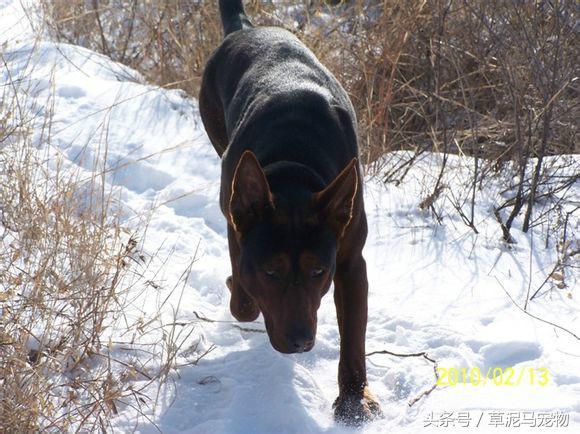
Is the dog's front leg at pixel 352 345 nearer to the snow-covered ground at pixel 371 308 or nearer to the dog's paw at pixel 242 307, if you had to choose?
the snow-covered ground at pixel 371 308

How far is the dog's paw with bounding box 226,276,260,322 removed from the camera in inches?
163

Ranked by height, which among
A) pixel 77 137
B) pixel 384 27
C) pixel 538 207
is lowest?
pixel 538 207

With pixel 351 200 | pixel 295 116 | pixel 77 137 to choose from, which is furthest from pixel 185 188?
pixel 351 200

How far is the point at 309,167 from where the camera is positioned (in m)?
3.69

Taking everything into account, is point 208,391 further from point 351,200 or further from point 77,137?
point 77,137

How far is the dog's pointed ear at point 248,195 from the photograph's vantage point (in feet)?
10.7

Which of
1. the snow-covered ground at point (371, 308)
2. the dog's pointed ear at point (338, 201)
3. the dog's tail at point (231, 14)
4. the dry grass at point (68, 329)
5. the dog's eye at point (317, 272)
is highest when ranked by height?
the dog's tail at point (231, 14)

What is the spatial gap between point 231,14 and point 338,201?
2.47 metres

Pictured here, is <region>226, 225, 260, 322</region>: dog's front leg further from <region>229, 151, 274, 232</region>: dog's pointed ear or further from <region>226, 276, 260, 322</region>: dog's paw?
<region>229, 151, 274, 232</region>: dog's pointed ear

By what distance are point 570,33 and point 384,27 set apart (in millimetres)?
1419

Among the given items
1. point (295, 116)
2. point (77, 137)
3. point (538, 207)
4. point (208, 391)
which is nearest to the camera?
point (208, 391)

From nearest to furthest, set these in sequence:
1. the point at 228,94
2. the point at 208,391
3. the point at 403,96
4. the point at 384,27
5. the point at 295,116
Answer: the point at 208,391, the point at 295,116, the point at 228,94, the point at 384,27, the point at 403,96

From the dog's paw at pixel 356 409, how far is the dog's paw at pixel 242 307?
2.57 feet
